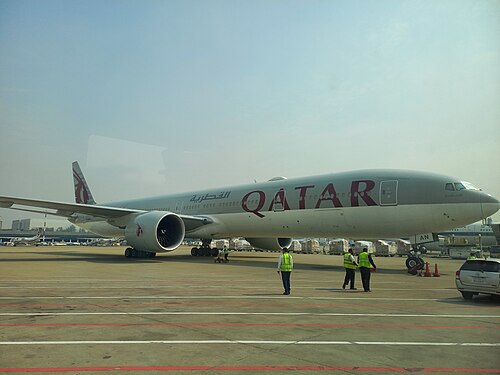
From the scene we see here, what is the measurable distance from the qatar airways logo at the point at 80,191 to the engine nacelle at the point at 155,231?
17.7m

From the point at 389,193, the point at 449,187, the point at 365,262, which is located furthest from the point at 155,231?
the point at 449,187

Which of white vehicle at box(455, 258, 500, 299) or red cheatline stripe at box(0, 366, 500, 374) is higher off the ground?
white vehicle at box(455, 258, 500, 299)

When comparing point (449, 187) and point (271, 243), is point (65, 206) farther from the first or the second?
point (449, 187)

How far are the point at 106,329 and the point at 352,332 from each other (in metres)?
4.09

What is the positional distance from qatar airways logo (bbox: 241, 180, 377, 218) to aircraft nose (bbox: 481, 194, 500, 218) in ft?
14.6

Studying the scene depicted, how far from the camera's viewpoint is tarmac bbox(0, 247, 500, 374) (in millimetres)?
4879

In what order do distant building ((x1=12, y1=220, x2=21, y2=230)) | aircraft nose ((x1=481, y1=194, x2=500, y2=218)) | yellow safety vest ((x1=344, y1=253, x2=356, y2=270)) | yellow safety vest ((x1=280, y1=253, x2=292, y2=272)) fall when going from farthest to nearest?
distant building ((x1=12, y1=220, x2=21, y2=230)) < aircraft nose ((x1=481, y1=194, x2=500, y2=218)) < yellow safety vest ((x1=344, y1=253, x2=356, y2=270)) < yellow safety vest ((x1=280, y1=253, x2=292, y2=272))

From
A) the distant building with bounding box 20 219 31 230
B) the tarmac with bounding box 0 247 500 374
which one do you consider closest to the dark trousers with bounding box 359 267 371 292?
the tarmac with bounding box 0 247 500 374

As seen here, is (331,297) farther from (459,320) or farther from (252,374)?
(252,374)

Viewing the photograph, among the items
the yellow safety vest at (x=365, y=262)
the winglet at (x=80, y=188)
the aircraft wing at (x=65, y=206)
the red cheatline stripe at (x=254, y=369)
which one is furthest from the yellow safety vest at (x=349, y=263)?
the winglet at (x=80, y=188)

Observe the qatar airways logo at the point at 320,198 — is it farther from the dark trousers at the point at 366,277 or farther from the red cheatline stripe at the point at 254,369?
the red cheatline stripe at the point at 254,369

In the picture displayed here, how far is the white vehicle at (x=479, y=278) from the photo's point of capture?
33.5 ft

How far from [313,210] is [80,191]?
2847 centimetres

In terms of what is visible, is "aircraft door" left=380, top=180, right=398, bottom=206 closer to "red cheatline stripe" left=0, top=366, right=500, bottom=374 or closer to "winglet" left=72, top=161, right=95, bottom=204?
"red cheatline stripe" left=0, top=366, right=500, bottom=374
